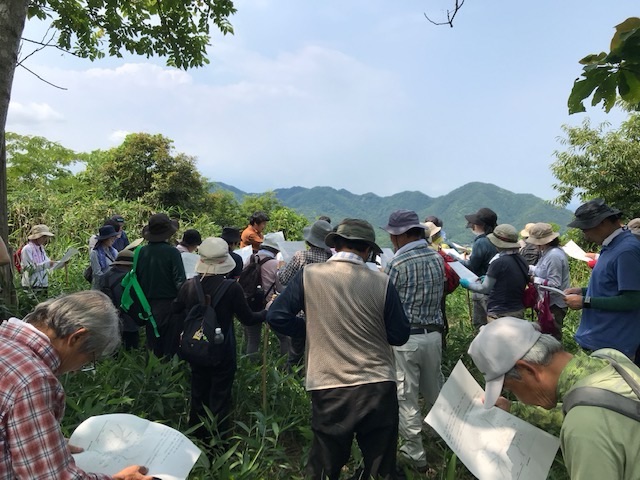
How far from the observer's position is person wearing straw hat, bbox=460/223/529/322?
3.96 metres

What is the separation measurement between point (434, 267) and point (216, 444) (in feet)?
6.23

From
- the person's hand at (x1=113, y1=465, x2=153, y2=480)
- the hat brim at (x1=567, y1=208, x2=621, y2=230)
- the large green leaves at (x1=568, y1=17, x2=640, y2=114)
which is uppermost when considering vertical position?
the large green leaves at (x1=568, y1=17, x2=640, y2=114)

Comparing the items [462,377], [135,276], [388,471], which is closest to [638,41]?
[462,377]

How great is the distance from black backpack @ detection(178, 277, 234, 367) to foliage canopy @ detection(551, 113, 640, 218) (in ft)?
49.0

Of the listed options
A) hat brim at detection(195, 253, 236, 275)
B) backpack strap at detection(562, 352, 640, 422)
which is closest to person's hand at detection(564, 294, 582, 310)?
backpack strap at detection(562, 352, 640, 422)

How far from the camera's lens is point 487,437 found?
1.56 meters

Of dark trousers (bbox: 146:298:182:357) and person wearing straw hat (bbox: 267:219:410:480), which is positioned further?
dark trousers (bbox: 146:298:182:357)

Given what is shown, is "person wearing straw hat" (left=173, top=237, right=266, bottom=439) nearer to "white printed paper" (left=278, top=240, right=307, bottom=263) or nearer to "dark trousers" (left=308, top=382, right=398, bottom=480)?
"dark trousers" (left=308, top=382, right=398, bottom=480)

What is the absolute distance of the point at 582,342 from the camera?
2984 millimetres

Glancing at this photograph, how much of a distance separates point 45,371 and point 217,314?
5.69 ft

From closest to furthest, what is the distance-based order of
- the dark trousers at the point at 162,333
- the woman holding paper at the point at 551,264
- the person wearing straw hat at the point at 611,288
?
the person wearing straw hat at the point at 611,288 < the dark trousers at the point at 162,333 < the woman holding paper at the point at 551,264

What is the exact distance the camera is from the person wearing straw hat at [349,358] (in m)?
2.25

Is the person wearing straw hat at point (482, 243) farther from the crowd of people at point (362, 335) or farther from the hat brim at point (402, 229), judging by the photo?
the hat brim at point (402, 229)

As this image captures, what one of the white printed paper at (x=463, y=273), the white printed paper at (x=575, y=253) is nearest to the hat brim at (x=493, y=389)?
the white printed paper at (x=463, y=273)
